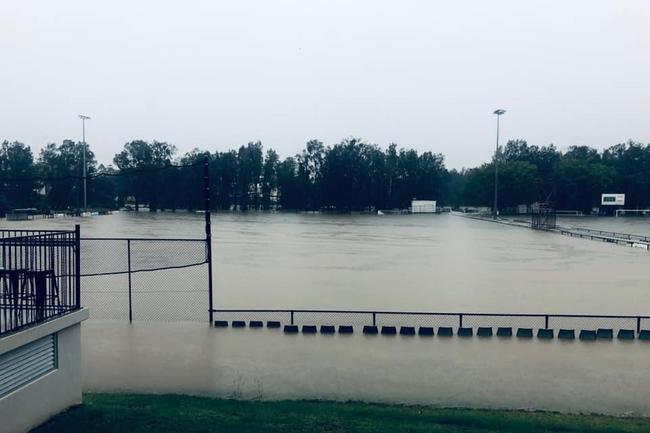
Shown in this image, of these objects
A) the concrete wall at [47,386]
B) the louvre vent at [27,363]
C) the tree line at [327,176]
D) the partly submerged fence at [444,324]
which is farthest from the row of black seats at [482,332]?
the tree line at [327,176]

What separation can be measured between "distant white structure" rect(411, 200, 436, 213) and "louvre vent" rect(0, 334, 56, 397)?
4196 inches

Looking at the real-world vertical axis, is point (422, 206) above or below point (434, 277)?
above

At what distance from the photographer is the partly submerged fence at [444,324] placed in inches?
504

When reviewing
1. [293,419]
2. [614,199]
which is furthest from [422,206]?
[293,419]

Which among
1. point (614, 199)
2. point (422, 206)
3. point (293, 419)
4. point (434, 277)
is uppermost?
point (614, 199)

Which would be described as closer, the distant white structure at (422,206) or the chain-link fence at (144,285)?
the chain-link fence at (144,285)

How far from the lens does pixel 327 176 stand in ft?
370

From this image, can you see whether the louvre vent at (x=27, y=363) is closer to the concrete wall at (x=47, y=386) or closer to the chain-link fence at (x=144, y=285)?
the concrete wall at (x=47, y=386)

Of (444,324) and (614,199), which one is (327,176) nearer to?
A: (614,199)

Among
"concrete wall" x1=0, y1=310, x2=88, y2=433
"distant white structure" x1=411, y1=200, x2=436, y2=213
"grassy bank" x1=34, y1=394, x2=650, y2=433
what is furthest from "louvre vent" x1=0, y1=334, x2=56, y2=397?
"distant white structure" x1=411, y1=200, x2=436, y2=213

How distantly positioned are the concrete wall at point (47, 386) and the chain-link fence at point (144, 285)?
5087mm

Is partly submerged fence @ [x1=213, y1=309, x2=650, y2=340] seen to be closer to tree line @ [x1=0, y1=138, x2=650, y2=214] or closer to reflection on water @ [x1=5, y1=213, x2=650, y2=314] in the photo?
reflection on water @ [x1=5, y1=213, x2=650, y2=314]

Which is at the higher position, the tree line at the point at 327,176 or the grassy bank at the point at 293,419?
the tree line at the point at 327,176

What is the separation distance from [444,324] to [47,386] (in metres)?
9.59
